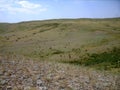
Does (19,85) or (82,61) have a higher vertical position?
(19,85)

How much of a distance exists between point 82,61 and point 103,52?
16.9 feet

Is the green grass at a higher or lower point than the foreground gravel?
lower

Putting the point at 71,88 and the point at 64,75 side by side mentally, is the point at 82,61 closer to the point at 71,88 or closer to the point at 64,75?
the point at 64,75

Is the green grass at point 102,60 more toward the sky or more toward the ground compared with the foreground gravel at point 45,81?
more toward the ground

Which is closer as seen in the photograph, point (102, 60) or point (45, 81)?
point (45, 81)

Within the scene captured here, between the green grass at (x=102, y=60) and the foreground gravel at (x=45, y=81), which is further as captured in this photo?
the green grass at (x=102, y=60)

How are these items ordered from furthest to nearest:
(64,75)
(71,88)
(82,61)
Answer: (82,61) < (64,75) < (71,88)

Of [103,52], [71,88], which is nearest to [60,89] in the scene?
[71,88]

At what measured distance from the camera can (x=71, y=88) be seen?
37.8ft

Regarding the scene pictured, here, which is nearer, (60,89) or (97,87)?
(60,89)

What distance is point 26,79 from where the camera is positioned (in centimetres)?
1187

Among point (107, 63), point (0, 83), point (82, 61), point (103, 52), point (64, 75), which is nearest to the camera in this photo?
point (0, 83)

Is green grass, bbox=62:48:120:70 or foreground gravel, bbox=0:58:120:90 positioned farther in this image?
green grass, bbox=62:48:120:70

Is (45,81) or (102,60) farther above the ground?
(45,81)
